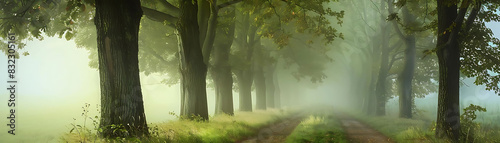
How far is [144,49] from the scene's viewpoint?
21531mm

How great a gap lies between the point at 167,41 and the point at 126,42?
12.5 m

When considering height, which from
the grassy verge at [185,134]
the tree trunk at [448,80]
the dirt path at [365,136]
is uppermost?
the tree trunk at [448,80]

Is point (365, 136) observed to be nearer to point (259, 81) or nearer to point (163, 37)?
point (163, 37)

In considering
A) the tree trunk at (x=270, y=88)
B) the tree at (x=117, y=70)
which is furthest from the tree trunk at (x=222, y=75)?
the tree trunk at (x=270, y=88)

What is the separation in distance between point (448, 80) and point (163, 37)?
15053mm

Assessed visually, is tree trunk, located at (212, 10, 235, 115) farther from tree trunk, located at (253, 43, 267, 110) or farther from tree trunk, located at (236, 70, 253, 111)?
tree trunk, located at (253, 43, 267, 110)

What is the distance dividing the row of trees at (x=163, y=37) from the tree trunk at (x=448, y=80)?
13.6ft

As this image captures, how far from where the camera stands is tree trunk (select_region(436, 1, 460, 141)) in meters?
10.0

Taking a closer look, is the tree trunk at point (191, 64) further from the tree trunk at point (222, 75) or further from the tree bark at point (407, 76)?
the tree bark at point (407, 76)

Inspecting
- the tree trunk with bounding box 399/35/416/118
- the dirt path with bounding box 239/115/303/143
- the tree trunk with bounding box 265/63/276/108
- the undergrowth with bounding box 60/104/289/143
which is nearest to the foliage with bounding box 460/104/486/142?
the dirt path with bounding box 239/115/303/143

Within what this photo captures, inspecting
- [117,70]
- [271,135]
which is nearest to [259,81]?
[271,135]

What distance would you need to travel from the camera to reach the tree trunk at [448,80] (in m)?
10.0

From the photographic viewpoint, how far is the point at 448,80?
33.3 feet

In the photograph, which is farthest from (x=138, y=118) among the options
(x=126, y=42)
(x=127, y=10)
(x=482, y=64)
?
(x=482, y=64)
